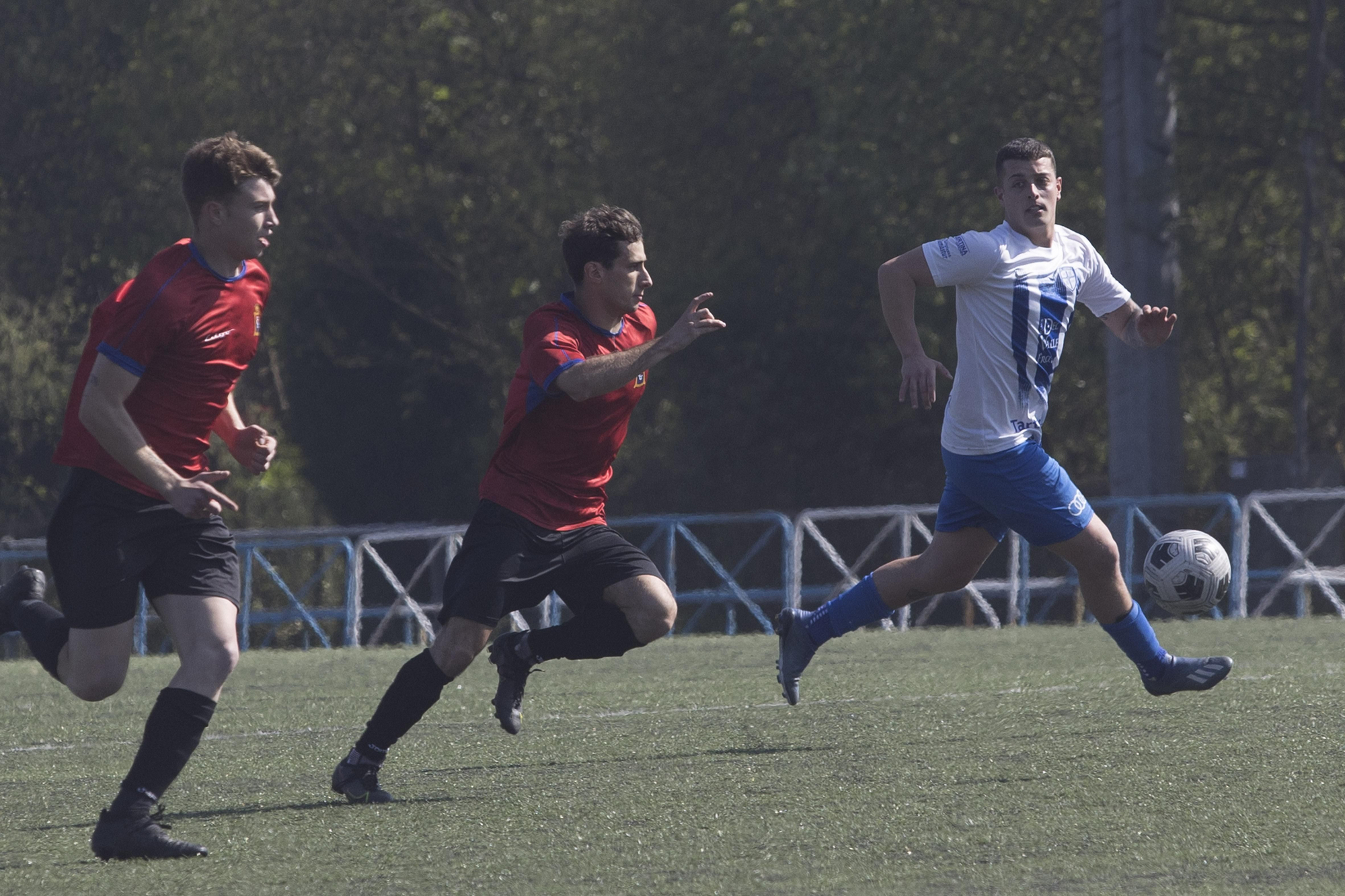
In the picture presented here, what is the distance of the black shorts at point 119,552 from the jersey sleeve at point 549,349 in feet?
3.80

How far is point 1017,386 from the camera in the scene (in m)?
6.72

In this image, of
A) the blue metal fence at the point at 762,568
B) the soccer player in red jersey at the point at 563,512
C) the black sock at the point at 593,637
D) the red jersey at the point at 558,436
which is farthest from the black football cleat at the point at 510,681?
the blue metal fence at the point at 762,568

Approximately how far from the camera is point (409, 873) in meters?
4.60

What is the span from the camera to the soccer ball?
7.47 m

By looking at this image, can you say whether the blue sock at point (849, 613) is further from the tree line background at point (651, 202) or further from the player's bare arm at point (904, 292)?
the tree line background at point (651, 202)

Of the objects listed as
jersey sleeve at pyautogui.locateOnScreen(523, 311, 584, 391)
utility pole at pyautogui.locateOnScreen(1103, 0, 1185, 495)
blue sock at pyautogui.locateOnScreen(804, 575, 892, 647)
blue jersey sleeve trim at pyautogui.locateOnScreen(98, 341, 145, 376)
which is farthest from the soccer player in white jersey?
utility pole at pyautogui.locateOnScreen(1103, 0, 1185, 495)

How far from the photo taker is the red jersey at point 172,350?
5.05 meters

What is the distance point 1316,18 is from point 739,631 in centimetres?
941

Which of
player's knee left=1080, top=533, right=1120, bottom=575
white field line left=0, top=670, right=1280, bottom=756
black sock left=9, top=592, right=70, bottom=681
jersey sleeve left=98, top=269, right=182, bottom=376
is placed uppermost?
jersey sleeve left=98, top=269, right=182, bottom=376

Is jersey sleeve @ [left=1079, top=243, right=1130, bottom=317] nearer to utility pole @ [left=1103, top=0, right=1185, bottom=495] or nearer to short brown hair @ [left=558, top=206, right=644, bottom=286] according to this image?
short brown hair @ [left=558, top=206, right=644, bottom=286]

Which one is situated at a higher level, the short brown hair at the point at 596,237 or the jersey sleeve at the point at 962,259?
the short brown hair at the point at 596,237

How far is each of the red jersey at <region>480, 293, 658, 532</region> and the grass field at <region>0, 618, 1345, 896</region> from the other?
2.92 ft

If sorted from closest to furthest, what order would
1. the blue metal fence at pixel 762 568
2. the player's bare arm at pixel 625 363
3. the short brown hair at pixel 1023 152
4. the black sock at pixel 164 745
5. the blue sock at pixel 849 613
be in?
the black sock at pixel 164 745, the player's bare arm at pixel 625 363, the short brown hair at pixel 1023 152, the blue sock at pixel 849 613, the blue metal fence at pixel 762 568

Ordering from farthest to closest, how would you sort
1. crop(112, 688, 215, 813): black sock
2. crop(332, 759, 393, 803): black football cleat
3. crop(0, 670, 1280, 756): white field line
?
crop(0, 670, 1280, 756): white field line, crop(332, 759, 393, 803): black football cleat, crop(112, 688, 215, 813): black sock
